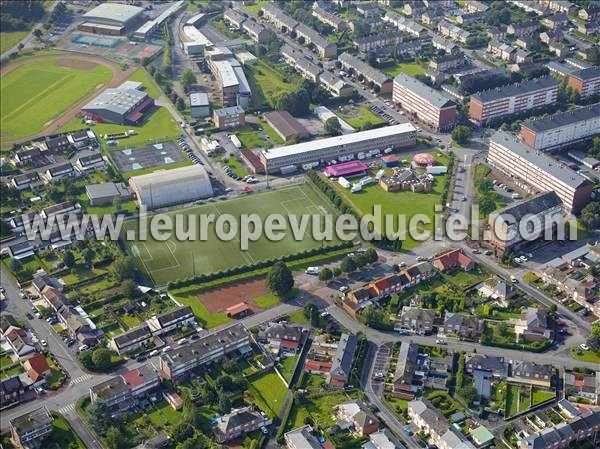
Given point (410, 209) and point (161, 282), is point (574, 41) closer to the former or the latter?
point (410, 209)

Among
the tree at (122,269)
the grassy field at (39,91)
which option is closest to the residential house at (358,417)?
the tree at (122,269)

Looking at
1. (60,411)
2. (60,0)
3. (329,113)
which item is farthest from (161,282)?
(60,0)

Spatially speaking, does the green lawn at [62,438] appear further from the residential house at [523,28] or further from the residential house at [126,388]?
the residential house at [523,28]

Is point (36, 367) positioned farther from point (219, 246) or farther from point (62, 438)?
point (219, 246)

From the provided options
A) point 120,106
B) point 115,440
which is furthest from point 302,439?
point 120,106

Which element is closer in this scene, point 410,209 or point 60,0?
point 410,209
